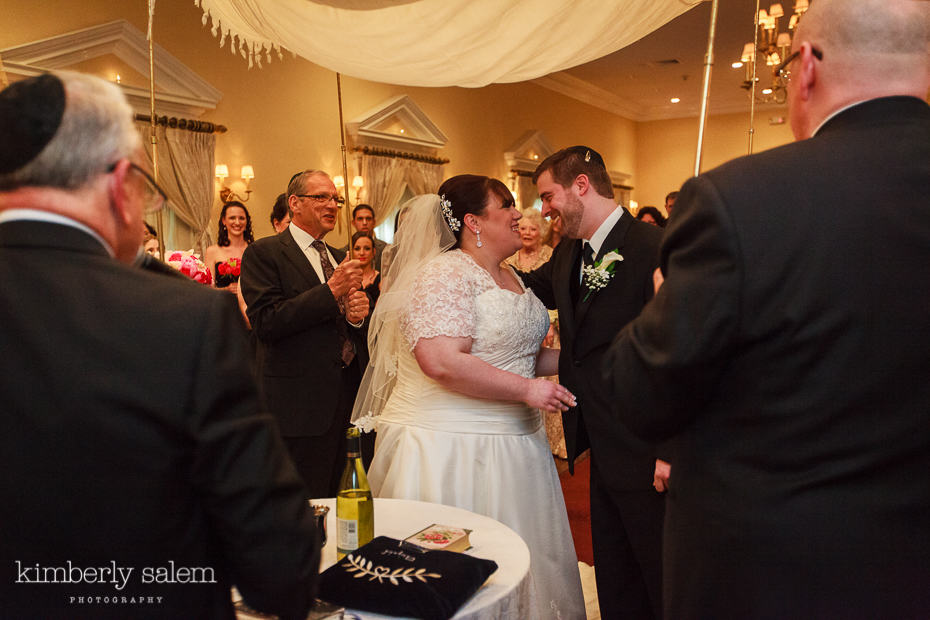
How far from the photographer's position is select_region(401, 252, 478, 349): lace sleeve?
8.31 feet

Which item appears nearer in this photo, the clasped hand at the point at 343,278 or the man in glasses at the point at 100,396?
the man in glasses at the point at 100,396

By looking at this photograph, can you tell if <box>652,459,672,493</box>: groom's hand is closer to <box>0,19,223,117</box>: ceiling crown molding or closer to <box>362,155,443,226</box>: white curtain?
<box>0,19,223,117</box>: ceiling crown molding

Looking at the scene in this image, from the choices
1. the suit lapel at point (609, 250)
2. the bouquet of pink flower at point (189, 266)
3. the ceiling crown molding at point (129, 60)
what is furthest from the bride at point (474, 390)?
the ceiling crown molding at point (129, 60)

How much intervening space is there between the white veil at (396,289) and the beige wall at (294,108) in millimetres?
4397

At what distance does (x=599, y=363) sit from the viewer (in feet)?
7.89

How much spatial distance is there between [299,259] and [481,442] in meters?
1.38

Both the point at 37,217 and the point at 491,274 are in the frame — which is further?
the point at 491,274

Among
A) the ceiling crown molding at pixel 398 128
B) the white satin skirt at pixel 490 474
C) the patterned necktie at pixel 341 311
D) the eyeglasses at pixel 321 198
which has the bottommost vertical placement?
the white satin skirt at pixel 490 474

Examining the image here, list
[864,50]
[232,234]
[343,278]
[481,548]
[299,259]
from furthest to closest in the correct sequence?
[232,234] < [299,259] < [343,278] < [481,548] < [864,50]

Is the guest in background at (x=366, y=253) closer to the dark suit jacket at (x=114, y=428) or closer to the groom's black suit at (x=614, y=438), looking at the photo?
the groom's black suit at (x=614, y=438)

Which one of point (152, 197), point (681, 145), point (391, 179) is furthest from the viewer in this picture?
point (681, 145)

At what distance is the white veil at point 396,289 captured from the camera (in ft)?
9.21

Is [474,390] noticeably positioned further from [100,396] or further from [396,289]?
[100,396]

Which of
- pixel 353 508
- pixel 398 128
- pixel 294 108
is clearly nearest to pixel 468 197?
pixel 353 508
